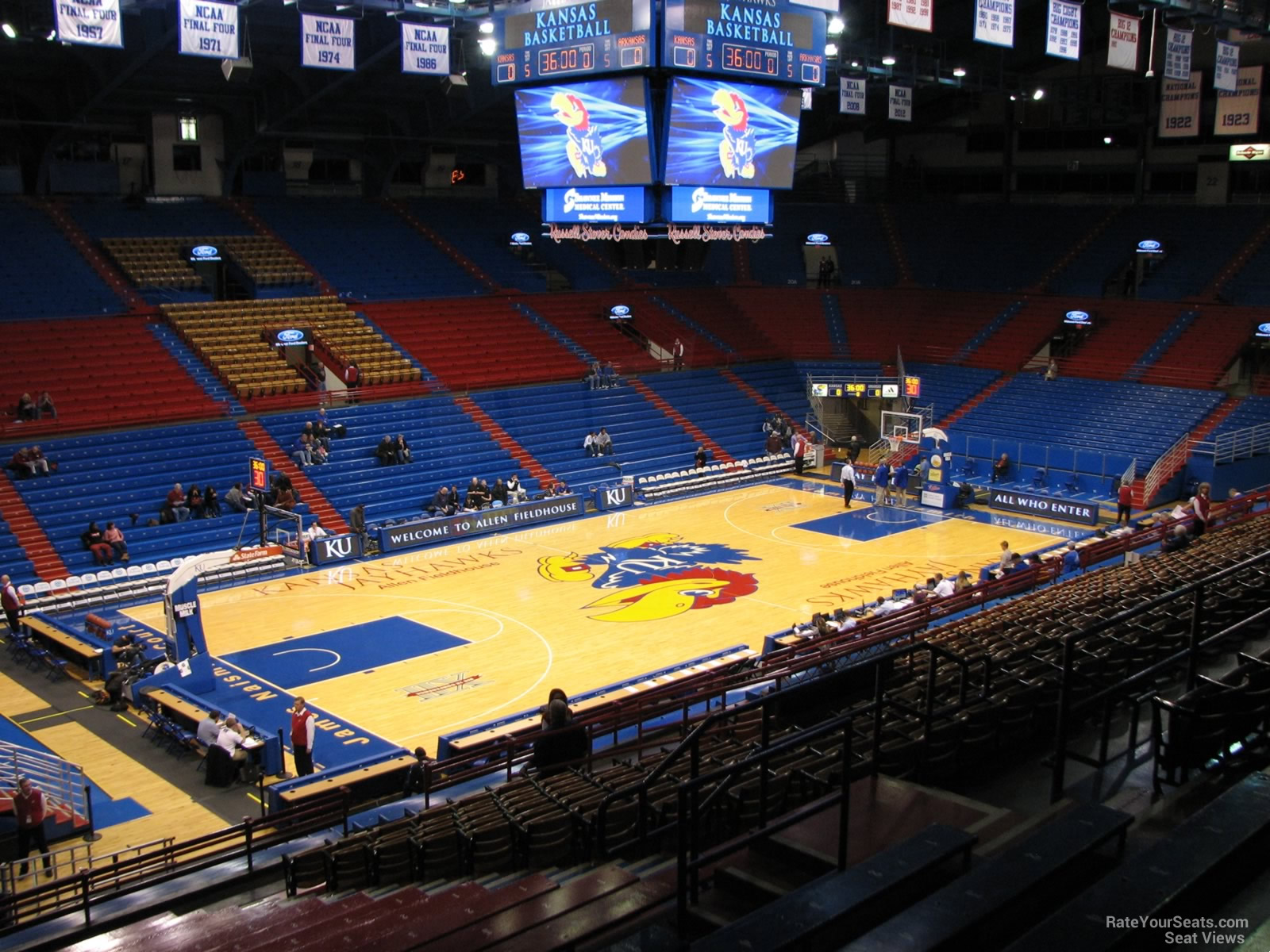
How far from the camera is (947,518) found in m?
34.1

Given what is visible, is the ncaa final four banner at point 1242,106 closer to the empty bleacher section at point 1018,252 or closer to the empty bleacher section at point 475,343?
the empty bleacher section at point 1018,252

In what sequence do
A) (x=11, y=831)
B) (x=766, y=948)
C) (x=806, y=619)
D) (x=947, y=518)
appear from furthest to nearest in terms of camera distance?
(x=947, y=518) → (x=806, y=619) → (x=11, y=831) → (x=766, y=948)

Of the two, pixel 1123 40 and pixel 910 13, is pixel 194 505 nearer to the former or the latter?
pixel 910 13

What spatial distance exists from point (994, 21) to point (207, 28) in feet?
48.7

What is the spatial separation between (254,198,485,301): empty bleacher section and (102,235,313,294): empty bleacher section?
1201 mm

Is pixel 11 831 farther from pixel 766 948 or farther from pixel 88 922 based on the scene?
pixel 766 948

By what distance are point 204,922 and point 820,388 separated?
34695 millimetres

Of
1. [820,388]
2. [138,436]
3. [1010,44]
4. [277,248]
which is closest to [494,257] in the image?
[277,248]

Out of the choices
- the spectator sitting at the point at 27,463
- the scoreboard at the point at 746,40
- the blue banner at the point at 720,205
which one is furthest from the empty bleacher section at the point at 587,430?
the scoreboard at the point at 746,40

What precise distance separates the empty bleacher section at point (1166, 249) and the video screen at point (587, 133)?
3154cm

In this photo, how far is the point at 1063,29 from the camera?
23875 millimetres

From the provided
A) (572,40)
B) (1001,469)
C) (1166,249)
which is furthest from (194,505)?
(1166,249)

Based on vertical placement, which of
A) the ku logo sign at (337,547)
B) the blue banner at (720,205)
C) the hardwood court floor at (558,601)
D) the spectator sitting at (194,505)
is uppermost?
the blue banner at (720,205)

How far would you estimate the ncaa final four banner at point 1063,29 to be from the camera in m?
23.6
